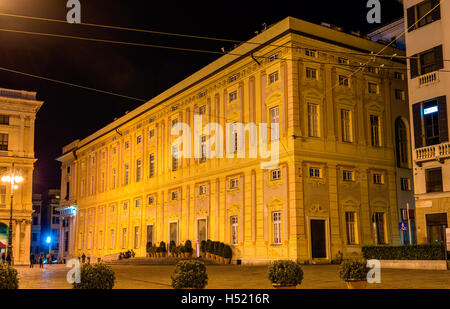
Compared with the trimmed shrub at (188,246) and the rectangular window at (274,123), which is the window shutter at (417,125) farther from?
the trimmed shrub at (188,246)

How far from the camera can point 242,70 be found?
39781mm

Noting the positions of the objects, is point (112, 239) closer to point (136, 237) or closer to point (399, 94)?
point (136, 237)

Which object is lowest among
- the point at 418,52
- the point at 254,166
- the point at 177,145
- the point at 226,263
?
the point at 226,263

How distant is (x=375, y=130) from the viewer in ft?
125

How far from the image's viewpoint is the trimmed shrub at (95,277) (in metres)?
12.5

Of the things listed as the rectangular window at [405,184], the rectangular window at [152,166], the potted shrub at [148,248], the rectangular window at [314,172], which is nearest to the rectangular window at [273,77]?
the rectangular window at [314,172]

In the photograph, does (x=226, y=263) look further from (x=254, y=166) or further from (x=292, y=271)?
(x=292, y=271)

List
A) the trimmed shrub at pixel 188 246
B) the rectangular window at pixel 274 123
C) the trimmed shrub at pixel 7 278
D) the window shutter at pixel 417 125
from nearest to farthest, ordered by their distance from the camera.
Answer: the trimmed shrub at pixel 7 278
the window shutter at pixel 417 125
the rectangular window at pixel 274 123
the trimmed shrub at pixel 188 246

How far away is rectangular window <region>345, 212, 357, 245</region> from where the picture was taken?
35.0 metres

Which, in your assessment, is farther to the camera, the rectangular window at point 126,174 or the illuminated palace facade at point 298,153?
the rectangular window at point 126,174

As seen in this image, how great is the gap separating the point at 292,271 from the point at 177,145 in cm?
3471

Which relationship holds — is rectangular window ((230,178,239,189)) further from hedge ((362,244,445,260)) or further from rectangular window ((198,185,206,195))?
hedge ((362,244,445,260))

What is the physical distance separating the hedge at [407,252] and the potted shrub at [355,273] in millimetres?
13095
